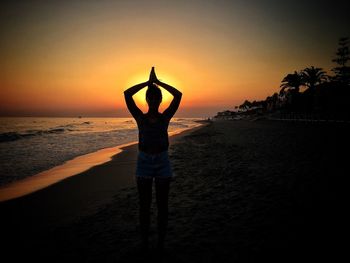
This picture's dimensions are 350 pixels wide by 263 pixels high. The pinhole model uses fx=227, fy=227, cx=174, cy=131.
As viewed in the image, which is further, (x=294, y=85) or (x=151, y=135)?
(x=294, y=85)

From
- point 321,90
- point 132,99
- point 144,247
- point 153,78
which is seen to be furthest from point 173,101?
point 321,90

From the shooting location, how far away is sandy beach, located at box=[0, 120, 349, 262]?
10.5 feet

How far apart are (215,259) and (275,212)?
192 centimetres

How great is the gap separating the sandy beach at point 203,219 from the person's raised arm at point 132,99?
200cm

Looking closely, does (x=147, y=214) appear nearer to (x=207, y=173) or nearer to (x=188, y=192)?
(x=188, y=192)

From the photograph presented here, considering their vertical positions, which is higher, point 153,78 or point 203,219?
point 153,78

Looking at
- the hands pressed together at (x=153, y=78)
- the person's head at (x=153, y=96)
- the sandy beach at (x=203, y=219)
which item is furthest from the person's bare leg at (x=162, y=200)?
the hands pressed together at (x=153, y=78)

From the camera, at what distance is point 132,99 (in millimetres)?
3002

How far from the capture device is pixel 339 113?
100ft

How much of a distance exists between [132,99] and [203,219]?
269cm

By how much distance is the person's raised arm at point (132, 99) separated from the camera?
2.95 metres

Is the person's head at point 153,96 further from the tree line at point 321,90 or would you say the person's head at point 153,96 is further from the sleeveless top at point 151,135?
the tree line at point 321,90

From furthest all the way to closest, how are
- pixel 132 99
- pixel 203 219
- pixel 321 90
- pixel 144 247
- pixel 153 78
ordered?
pixel 321 90, pixel 203 219, pixel 144 247, pixel 132 99, pixel 153 78

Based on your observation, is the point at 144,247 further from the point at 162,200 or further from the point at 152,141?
the point at 152,141
